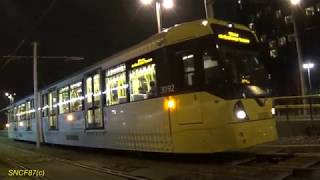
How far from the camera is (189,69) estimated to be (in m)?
12.9

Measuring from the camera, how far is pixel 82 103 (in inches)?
781

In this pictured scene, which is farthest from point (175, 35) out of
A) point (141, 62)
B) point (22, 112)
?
point (22, 112)

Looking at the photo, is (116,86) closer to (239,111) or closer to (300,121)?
(239,111)

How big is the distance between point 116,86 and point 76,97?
4778 millimetres

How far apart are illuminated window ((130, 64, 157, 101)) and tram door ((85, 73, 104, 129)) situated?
9.62ft

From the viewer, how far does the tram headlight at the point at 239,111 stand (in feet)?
40.2

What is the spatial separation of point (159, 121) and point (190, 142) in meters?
1.57

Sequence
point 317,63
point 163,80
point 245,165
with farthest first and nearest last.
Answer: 1. point 317,63
2. point 163,80
3. point 245,165

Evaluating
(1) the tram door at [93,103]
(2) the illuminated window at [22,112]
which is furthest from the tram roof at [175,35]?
(2) the illuminated window at [22,112]

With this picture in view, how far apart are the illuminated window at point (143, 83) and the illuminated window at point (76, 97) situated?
211 inches

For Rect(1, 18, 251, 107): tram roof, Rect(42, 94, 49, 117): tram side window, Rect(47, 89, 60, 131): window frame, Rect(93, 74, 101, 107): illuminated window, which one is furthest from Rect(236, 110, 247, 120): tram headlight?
Rect(42, 94, 49, 117): tram side window

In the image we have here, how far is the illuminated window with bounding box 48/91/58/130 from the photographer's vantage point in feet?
81.4

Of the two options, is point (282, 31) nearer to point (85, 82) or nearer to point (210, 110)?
point (85, 82)

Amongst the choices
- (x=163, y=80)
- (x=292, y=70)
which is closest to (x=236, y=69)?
(x=163, y=80)
